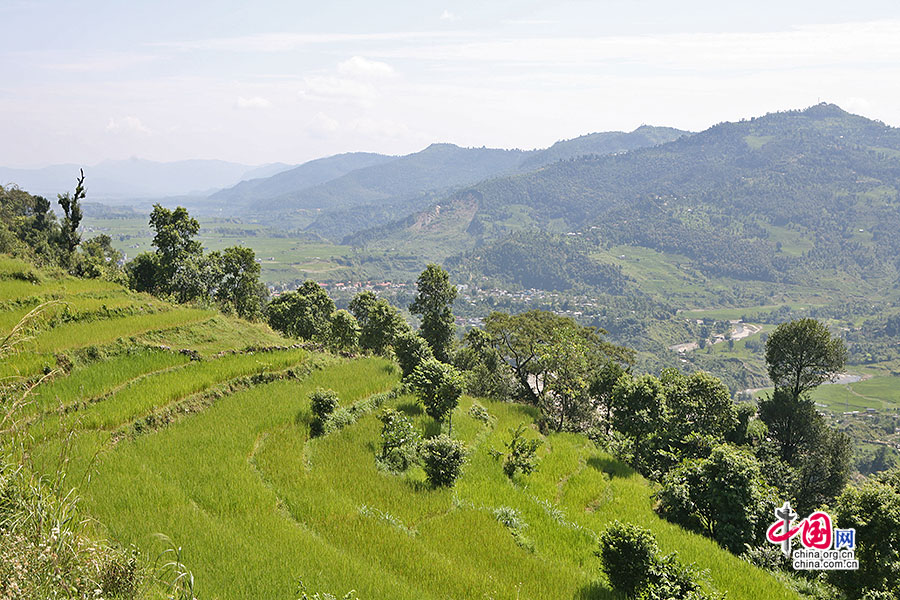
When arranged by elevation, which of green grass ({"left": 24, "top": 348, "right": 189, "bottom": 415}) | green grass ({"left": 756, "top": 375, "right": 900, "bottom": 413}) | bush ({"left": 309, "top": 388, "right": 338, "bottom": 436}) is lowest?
green grass ({"left": 756, "top": 375, "right": 900, "bottom": 413})

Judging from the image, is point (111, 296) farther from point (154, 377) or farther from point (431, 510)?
point (431, 510)

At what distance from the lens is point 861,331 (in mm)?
181500

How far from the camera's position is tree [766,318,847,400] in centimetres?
3045

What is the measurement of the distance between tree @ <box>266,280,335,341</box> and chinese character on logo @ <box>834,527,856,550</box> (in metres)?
33.2

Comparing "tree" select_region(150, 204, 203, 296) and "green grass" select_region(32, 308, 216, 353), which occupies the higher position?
"tree" select_region(150, 204, 203, 296)

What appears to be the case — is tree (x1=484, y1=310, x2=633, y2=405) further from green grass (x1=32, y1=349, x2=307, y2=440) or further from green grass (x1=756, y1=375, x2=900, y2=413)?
green grass (x1=756, y1=375, x2=900, y2=413)

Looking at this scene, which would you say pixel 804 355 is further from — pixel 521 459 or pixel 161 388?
pixel 161 388

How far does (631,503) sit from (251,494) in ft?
40.7

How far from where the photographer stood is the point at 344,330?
123 feet

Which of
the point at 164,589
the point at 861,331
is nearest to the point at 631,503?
the point at 164,589

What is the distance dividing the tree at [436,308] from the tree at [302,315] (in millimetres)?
9622

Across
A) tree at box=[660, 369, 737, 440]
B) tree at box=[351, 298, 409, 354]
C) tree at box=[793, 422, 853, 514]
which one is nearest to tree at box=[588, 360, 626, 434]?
tree at box=[660, 369, 737, 440]

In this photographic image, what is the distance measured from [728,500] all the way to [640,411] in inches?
402

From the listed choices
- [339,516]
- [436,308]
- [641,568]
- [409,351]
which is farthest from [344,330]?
[641,568]
